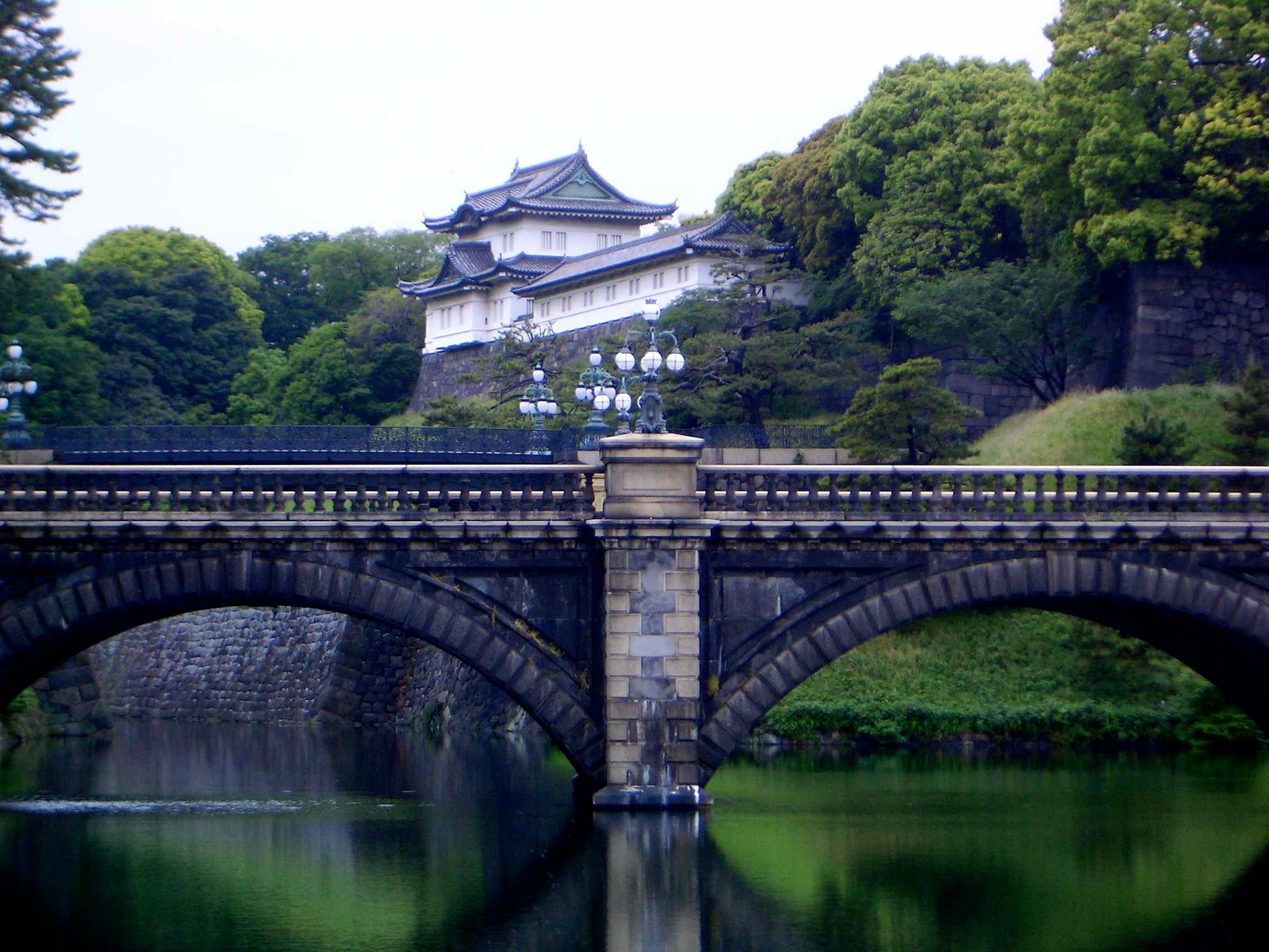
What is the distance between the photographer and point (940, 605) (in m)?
27.5

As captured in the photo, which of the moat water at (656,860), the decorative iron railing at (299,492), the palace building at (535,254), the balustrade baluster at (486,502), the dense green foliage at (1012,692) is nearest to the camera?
the moat water at (656,860)

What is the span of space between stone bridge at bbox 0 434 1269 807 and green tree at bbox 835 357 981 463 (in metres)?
19.5

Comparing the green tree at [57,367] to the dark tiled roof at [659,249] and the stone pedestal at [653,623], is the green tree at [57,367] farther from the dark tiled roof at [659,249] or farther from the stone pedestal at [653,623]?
the stone pedestal at [653,623]

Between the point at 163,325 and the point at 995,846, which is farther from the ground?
the point at 163,325

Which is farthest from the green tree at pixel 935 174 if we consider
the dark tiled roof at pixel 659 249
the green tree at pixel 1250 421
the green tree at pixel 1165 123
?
the green tree at pixel 1250 421

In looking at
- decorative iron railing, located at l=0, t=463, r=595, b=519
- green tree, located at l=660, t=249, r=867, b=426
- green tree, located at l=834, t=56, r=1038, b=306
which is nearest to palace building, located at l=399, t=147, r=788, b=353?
green tree, located at l=660, t=249, r=867, b=426

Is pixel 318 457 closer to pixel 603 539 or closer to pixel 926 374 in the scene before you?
pixel 926 374

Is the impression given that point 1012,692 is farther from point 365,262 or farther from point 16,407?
point 365,262

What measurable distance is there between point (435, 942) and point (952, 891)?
6.61 meters

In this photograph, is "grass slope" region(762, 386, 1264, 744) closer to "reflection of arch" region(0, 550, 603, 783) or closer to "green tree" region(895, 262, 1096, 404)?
"green tree" region(895, 262, 1096, 404)

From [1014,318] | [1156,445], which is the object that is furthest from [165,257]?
[1156,445]

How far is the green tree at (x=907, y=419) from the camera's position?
47375 mm

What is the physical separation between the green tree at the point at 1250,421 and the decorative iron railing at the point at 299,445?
1540 centimetres

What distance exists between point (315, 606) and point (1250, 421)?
23099 mm
